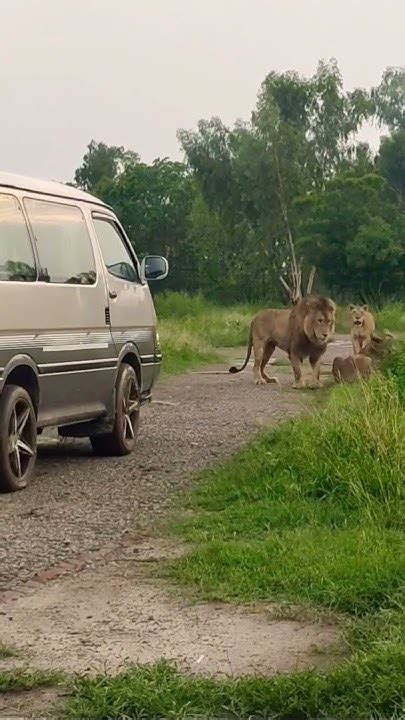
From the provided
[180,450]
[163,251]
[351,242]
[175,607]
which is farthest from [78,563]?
[163,251]

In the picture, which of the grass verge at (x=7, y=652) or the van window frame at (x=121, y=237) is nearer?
the grass verge at (x=7, y=652)

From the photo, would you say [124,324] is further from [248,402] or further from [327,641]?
[327,641]

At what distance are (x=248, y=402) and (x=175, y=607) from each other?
33.3 feet

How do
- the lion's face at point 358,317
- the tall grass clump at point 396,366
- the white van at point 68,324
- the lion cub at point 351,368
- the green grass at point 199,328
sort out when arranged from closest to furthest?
the white van at point 68,324
the tall grass clump at point 396,366
the lion cub at point 351,368
the lion's face at point 358,317
the green grass at point 199,328

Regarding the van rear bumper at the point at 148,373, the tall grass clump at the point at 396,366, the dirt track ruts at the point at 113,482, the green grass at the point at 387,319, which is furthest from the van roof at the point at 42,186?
the green grass at the point at 387,319

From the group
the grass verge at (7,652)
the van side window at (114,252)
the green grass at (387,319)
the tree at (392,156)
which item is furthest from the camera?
the tree at (392,156)

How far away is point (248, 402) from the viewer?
15555 millimetres

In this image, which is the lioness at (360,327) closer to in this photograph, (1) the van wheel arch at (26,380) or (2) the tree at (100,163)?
(1) the van wheel arch at (26,380)

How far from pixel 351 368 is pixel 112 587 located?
35.4 ft

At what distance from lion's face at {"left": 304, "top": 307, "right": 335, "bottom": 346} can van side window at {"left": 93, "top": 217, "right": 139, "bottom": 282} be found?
653cm

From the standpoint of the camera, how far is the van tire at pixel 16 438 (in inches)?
328

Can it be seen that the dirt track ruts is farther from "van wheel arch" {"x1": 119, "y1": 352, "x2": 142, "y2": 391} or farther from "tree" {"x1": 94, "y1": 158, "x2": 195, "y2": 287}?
"tree" {"x1": 94, "y1": 158, "x2": 195, "y2": 287}

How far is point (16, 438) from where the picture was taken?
854 cm

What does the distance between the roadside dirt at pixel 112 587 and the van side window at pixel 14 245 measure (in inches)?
57.9
